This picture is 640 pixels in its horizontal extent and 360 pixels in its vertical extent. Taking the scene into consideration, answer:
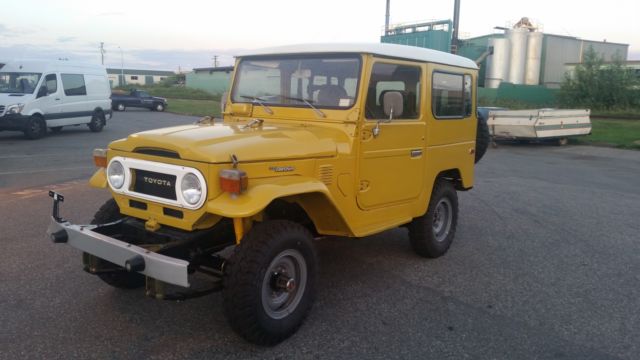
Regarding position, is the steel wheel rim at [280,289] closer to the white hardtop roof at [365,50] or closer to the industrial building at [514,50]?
the white hardtop roof at [365,50]

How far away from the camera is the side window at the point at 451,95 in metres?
5.47

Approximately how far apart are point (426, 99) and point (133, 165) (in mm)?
2839

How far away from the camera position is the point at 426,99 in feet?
17.4

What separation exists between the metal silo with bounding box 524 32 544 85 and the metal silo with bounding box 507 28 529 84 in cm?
33

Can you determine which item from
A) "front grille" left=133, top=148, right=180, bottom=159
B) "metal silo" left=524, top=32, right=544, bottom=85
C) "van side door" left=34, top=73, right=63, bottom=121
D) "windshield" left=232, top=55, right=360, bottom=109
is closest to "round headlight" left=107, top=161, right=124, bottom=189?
"front grille" left=133, top=148, right=180, bottom=159

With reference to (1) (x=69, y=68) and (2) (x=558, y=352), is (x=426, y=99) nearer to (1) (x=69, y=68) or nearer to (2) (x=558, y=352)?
(2) (x=558, y=352)

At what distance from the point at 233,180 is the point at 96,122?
58.5ft

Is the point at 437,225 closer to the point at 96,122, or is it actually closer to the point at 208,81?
the point at 96,122

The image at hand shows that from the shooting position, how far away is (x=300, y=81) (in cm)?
485

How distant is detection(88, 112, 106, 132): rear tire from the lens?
63.3ft

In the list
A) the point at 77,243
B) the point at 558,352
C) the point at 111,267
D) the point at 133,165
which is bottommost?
the point at 558,352

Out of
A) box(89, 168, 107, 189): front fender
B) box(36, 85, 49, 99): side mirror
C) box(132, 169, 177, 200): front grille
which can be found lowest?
box(89, 168, 107, 189): front fender

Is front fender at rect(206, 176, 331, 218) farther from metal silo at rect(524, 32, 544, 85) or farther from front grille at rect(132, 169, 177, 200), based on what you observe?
metal silo at rect(524, 32, 544, 85)

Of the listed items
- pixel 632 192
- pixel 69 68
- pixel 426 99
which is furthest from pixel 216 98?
pixel 426 99
